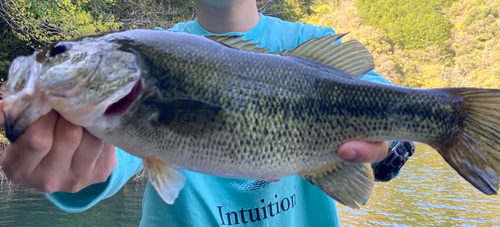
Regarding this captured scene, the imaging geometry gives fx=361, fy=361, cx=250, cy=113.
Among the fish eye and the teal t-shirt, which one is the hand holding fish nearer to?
the fish eye

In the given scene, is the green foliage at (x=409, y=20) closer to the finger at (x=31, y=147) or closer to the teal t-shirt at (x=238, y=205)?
the teal t-shirt at (x=238, y=205)

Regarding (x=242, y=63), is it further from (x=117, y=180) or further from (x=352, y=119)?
(x=117, y=180)

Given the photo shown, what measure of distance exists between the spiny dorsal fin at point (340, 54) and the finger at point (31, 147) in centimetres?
102

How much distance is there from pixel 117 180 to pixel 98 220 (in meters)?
9.68

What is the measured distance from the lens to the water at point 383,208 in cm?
1034

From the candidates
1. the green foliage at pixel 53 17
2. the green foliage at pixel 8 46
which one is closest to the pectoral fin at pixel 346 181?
the green foliage at pixel 53 17

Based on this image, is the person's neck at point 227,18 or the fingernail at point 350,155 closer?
the fingernail at point 350,155

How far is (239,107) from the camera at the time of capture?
56.5 inches

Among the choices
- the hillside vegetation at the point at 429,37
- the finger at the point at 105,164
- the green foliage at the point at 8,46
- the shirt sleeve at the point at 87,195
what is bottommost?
the hillside vegetation at the point at 429,37

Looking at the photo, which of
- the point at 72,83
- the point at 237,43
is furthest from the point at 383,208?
the point at 72,83

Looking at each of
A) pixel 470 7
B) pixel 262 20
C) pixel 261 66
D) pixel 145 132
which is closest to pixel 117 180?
pixel 145 132

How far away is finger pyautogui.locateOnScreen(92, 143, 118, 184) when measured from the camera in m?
1.49

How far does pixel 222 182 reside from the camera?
2.13m

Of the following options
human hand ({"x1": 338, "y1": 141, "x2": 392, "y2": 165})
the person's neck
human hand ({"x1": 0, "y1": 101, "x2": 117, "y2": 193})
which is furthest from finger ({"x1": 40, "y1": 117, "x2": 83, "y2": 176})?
the person's neck
